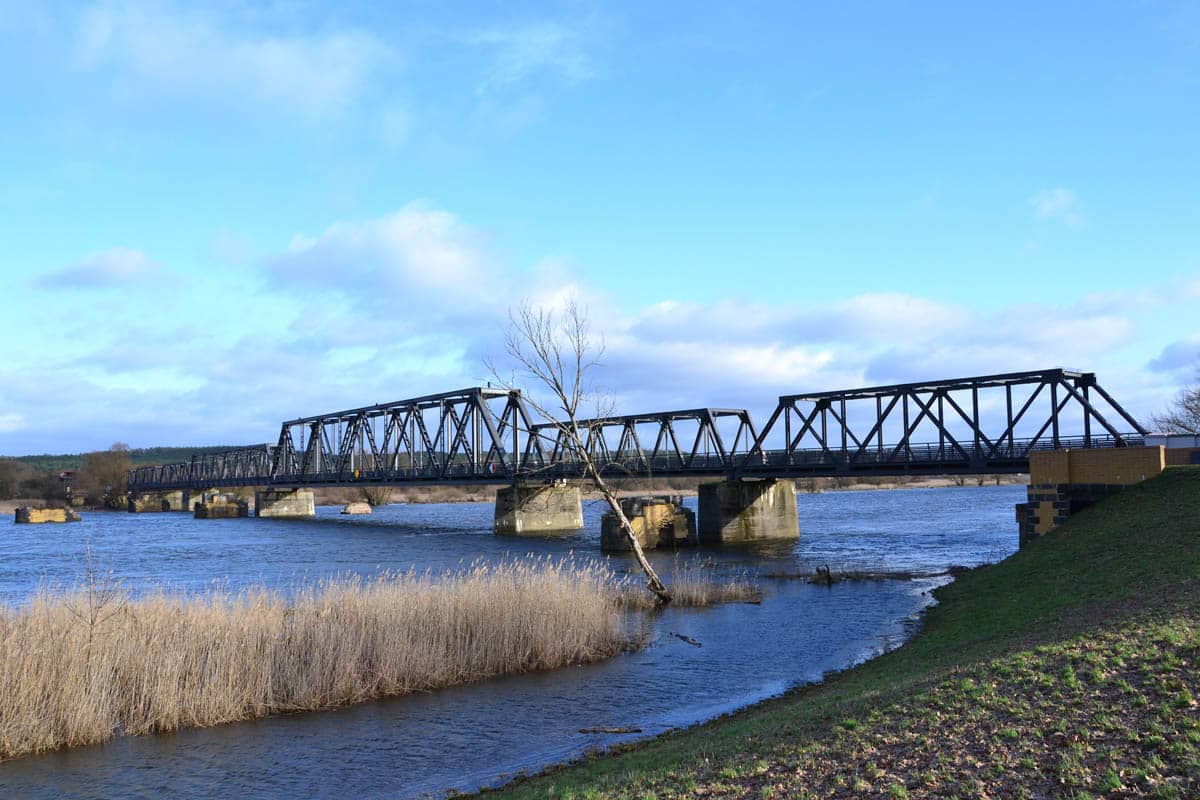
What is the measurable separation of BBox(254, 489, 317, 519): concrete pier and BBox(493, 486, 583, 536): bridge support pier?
63722 millimetres

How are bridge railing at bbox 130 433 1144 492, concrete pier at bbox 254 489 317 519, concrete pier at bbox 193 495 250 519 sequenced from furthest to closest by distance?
concrete pier at bbox 193 495 250 519
concrete pier at bbox 254 489 317 519
bridge railing at bbox 130 433 1144 492

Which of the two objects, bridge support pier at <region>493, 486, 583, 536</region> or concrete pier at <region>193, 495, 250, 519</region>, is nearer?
bridge support pier at <region>493, 486, 583, 536</region>

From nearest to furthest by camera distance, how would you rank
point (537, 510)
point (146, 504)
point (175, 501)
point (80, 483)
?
point (537, 510) → point (146, 504) → point (175, 501) → point (80, 483)

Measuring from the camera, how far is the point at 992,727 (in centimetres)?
897

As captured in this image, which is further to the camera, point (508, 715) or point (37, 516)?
point (37, 516)

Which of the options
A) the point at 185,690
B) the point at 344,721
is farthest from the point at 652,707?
the point at 185,690

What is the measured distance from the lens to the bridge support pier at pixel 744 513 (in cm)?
6166

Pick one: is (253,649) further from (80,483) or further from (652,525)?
(80,483)

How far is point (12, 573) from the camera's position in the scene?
1812 inches

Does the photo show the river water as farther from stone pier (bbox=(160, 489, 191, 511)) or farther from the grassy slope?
stone pier (bbox=(160, 489, 191, 511))

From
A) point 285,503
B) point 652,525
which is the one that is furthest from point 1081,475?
point 285,503

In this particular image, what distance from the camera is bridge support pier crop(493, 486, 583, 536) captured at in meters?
77.6

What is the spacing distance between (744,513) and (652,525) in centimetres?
980

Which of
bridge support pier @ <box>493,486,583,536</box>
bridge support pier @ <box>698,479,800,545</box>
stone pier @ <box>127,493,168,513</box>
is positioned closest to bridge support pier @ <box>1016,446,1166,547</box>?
bridge support pier @ <box>698,479,800,545</box>
